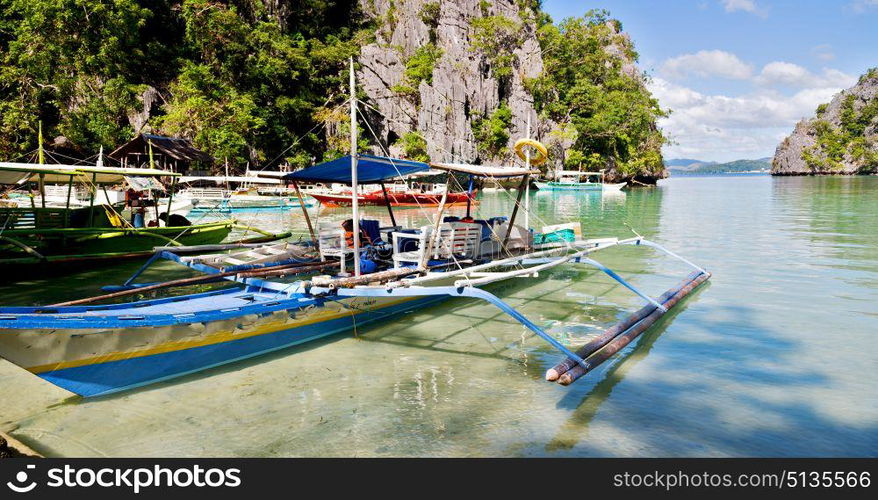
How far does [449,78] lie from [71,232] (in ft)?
166

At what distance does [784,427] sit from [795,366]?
7.32 feet

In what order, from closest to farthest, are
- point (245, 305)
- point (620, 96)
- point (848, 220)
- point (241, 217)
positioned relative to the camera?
point (245, 305), point (848, 220), point (241, 217), point (620, 96)

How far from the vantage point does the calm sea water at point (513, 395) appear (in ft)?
17.1

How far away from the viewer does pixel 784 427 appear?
221 inches

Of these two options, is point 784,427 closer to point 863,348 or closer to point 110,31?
point 863,348

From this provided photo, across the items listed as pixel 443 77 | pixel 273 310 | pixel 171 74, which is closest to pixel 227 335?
pixel 273 310

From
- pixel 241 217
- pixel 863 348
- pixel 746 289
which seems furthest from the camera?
pixel 241 217

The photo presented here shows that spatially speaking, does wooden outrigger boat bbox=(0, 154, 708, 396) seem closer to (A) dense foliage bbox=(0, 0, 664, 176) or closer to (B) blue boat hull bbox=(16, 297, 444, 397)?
(B) blue boat hull bbox=(16, 297, 444, 397)

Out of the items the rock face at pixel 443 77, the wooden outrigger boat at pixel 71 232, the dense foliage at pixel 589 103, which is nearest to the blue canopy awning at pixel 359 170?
the wooden outrigger boat at pixel 71 232

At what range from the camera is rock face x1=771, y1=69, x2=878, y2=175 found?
Result: 112 m

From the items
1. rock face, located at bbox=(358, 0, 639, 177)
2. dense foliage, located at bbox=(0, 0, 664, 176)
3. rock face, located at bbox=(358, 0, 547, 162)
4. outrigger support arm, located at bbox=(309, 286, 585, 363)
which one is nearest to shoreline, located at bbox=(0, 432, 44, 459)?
outrigger support arm, located at bbox=(309, 286, 585, 363)

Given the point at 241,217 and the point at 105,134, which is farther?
the point at 105,134

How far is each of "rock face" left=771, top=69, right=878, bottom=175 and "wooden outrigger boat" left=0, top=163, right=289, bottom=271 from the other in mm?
140503

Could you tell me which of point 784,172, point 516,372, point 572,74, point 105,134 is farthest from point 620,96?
point 784,172
